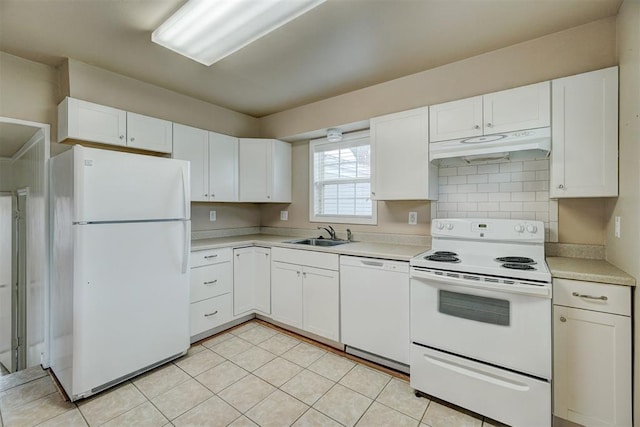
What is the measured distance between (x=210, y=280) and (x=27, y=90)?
214 centimetres

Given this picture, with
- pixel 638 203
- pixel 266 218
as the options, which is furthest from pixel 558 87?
pixel 266 218

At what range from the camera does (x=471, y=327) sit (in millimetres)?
1828

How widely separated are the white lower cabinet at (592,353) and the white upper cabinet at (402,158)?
3.88ft

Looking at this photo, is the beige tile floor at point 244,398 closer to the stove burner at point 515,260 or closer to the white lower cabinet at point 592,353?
the white lower cabinet at point 592,353

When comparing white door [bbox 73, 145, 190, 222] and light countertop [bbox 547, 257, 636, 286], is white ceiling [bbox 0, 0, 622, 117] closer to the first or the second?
white door [bbox 73, 145, 190, 222]

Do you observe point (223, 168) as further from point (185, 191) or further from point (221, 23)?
point (221, 23)

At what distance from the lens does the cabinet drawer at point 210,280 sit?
2750mm

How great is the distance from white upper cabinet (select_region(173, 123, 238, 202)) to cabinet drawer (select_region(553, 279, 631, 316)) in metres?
3.05

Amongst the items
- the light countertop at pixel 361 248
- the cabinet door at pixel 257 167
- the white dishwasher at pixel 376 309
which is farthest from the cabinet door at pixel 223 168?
the white dishwasher at pixel 376 309

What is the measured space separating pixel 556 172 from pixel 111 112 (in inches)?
135

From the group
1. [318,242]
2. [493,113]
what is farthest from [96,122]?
[493,113]

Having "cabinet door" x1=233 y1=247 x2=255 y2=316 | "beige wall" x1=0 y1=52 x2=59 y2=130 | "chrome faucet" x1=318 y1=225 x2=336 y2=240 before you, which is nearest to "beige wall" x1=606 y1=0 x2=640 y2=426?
"chrome faucet" x1=318 y1=225 x2=336 y2=240

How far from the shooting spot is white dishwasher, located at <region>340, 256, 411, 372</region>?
2225 millimetres

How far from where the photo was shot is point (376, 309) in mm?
2350
